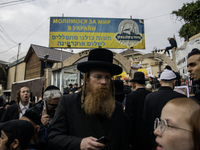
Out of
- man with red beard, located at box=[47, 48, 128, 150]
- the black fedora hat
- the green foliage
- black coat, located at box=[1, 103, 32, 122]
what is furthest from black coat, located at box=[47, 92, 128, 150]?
the green foliage

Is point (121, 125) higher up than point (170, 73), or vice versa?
point (170, 73)

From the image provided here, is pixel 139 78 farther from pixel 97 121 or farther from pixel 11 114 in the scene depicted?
pixel 11 114

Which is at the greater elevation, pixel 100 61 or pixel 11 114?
pixel 100 61

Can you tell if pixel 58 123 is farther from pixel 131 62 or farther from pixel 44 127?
pixel 131 62

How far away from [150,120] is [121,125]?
1.16 metres

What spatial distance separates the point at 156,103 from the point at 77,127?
1.52m

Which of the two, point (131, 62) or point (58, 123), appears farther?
point (131, 62)

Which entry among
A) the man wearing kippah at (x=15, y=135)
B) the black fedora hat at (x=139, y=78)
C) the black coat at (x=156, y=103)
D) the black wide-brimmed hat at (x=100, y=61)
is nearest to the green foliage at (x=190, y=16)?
the black fedora hat at (x=139, y=78)

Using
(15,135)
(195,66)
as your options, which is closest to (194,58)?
(195,66)

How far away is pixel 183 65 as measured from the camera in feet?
20.6

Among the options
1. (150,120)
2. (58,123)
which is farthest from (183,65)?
(58,123)

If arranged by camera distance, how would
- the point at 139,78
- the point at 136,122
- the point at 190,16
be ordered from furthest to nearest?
the point at 190,16 → the point at 139,78 → the point at 136,122

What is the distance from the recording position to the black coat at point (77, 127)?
155cm

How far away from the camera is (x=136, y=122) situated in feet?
11.4
